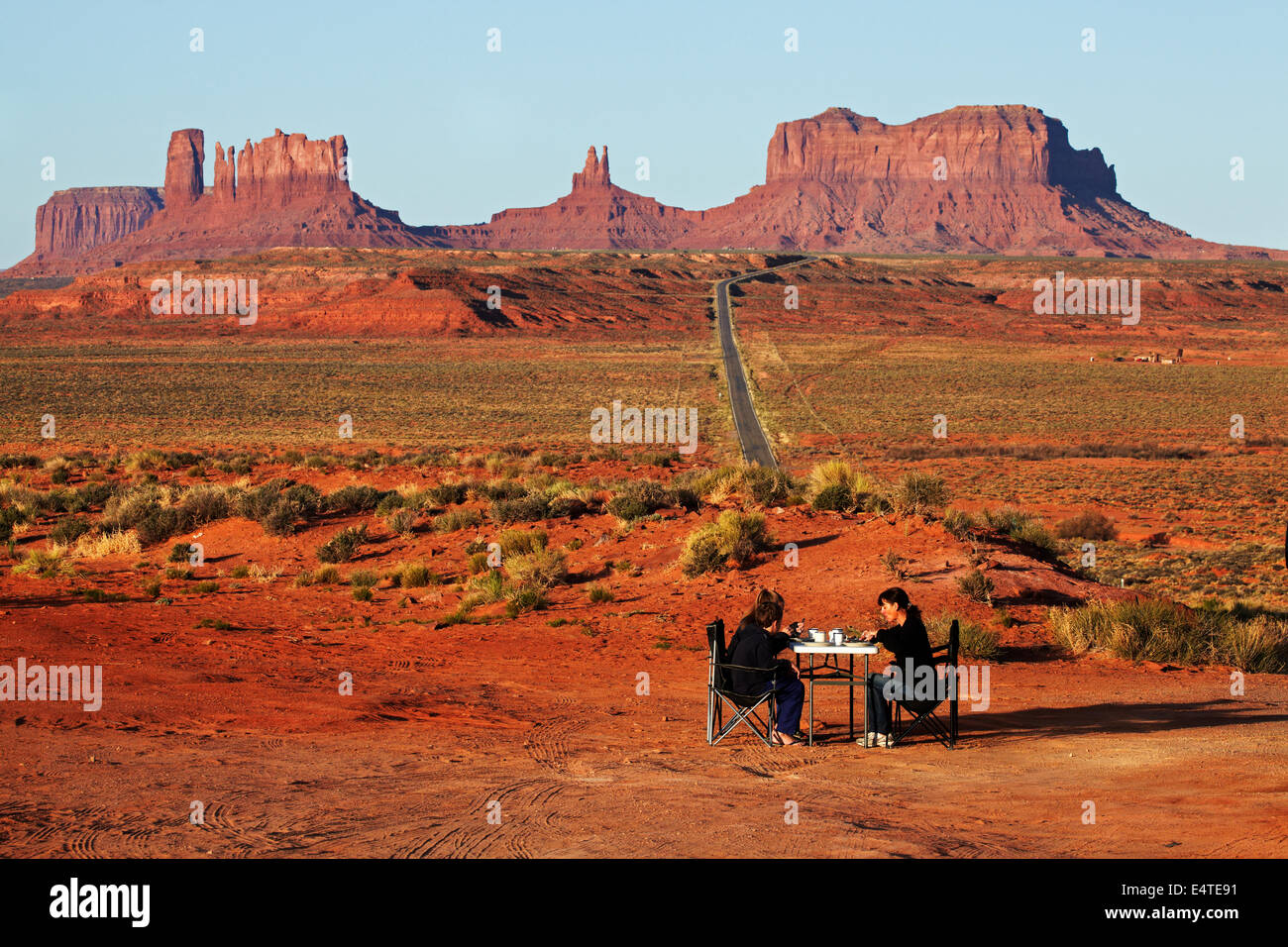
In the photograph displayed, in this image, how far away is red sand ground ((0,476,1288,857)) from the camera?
6422mm

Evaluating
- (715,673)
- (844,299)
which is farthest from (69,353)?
(715,673)

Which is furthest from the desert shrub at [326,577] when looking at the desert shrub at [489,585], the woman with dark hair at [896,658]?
the woman with dark hair at [896,658]

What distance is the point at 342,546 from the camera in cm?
1941

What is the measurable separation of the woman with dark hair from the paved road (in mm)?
19658

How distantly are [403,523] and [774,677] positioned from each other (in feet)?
41.0

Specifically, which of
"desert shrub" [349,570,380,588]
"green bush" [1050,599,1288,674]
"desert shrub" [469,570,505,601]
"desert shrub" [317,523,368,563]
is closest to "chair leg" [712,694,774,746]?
"green bush" [1050,599,1288,674]

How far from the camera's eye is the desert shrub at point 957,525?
1664cm

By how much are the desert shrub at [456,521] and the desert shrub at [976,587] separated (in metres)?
9.05

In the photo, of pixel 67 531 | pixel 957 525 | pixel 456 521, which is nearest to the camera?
pixel 957 525

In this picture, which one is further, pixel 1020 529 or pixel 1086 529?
pixel 1086 529

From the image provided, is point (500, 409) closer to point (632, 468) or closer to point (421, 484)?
point (632, 468)

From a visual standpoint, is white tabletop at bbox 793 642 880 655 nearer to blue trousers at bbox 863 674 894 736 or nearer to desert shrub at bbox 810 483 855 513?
blue trousers at bbox 863 674 894 736

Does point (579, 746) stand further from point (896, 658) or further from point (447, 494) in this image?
point (447, 494)

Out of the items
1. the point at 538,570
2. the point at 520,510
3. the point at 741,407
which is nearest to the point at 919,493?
the point at 538,570
